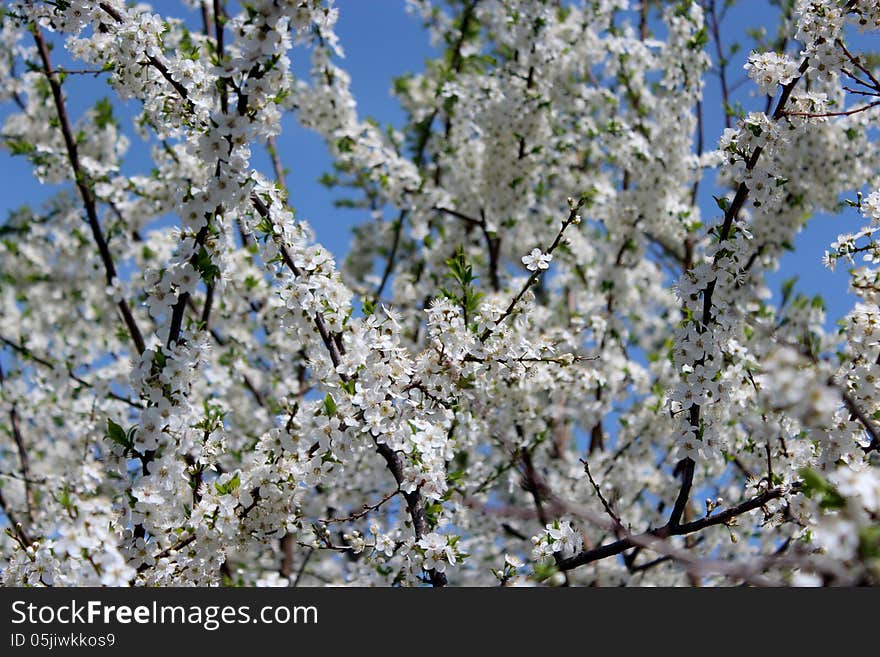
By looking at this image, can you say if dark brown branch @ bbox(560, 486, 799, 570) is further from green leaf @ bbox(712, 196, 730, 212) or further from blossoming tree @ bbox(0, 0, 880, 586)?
green leaf @ bbox(712, 196, 730, 212)

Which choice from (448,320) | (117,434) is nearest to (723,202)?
(448,320)

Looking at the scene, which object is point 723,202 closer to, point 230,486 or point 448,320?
point 448,320

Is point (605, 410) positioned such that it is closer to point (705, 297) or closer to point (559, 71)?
point (559, 71)

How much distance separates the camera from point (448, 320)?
163 inches

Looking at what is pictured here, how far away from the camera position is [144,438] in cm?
378

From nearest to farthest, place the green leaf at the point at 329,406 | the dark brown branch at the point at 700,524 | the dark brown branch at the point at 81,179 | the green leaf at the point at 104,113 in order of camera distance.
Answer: the dark brown branch at the point at 700,524
the green leaf at the point at 329,406
the dark brown branch at the point at 81,179
the green leaf at the point at 104,113

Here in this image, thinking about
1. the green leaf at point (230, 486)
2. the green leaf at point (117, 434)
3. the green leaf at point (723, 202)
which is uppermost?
the green leaf at point (723, 202)

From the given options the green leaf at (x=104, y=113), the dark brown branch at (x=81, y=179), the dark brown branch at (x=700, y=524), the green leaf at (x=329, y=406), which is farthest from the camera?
the green leaf at (x=104, y=113)

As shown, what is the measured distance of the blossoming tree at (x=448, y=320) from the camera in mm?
3754

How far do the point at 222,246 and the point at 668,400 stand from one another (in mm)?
2409

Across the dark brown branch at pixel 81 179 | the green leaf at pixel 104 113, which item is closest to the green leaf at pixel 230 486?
the dark brown branch at pixel 81 179

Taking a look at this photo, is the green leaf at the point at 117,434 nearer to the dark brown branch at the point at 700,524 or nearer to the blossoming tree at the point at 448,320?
the blossoming tree at the point at 448,320

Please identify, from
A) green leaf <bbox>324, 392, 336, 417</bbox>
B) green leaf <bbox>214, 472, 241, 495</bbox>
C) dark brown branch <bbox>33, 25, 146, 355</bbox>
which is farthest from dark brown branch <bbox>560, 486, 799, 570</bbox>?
dark brown branch <bbox>33, 25, 146, 355</bbox>

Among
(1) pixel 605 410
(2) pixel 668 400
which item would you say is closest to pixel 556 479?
(1) pixel 605 410
